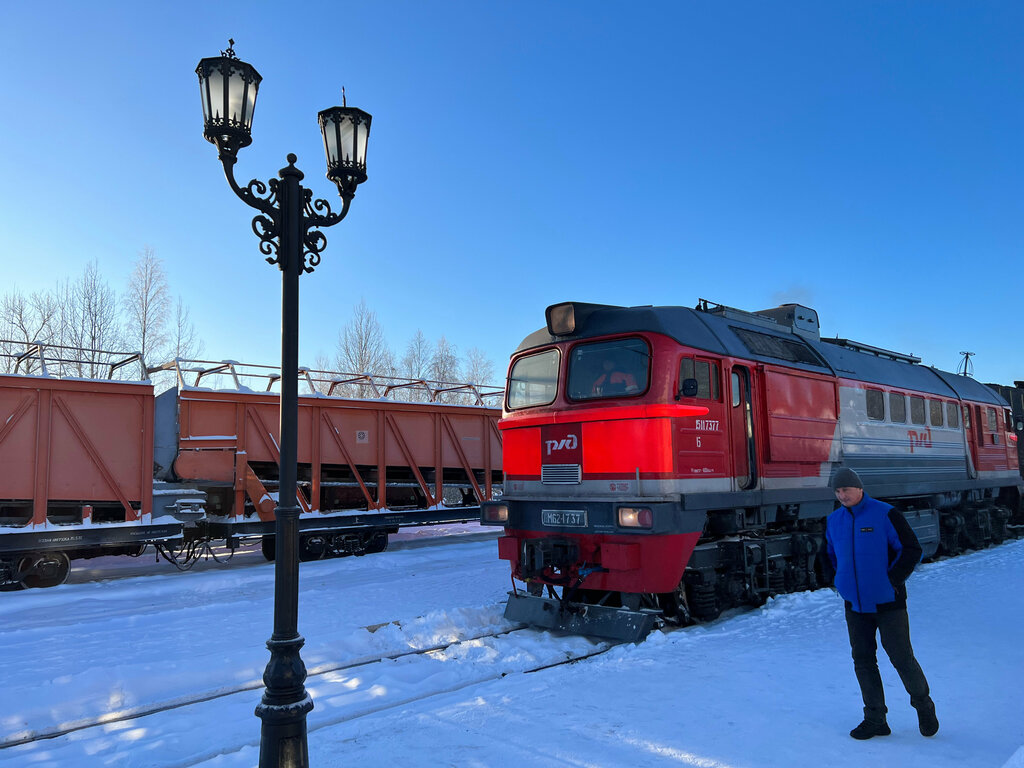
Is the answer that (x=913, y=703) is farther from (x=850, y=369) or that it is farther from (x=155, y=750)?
(x=850, y=369)

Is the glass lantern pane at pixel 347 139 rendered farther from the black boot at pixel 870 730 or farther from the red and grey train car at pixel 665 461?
the black boot at pixel 870 730

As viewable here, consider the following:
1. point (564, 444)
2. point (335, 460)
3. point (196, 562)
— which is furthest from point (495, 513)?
point (196, 562)

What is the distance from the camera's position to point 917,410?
11828 mm

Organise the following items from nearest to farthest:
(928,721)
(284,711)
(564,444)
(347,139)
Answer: (284,711)
(928,721)
(347,139)
(564,444)

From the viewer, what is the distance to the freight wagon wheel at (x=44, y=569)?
1141 centimetres

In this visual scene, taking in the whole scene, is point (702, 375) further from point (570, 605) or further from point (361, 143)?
point (361, 143)

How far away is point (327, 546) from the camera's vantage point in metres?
14.5

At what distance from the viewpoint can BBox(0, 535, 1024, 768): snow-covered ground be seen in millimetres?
4289

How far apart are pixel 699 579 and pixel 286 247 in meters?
5.23

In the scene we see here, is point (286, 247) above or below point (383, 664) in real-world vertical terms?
above

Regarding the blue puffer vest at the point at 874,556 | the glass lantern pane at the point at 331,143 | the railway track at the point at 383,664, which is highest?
the glass lantern pane at the point at 331,143

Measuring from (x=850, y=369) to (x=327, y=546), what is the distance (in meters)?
10.1

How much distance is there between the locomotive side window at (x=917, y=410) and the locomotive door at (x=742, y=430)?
16.9 feet

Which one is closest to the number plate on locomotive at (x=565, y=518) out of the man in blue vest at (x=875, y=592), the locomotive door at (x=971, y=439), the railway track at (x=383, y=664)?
the railway track at (x=383, y=664)
